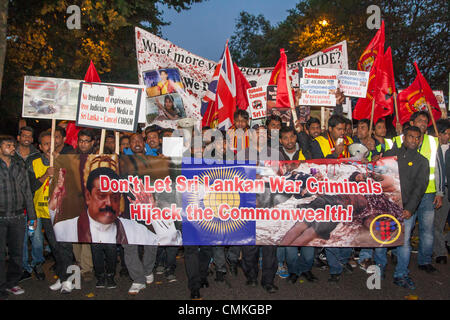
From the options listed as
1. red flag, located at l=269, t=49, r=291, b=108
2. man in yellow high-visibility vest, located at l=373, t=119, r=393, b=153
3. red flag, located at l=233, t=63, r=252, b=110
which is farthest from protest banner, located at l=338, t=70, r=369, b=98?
red flag, located at l=233, t=63, r=252, b=110

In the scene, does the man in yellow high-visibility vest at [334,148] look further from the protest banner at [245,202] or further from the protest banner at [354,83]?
the protest banner at [354,83]

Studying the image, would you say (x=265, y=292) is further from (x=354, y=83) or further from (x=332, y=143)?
(x=354, y=83)

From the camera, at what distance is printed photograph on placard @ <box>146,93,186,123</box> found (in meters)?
8.59

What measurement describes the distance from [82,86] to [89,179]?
1.16 metres

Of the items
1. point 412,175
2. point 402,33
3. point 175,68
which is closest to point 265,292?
point 412,175

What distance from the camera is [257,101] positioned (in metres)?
7.92

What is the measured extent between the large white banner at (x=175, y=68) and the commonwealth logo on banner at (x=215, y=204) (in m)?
3.78

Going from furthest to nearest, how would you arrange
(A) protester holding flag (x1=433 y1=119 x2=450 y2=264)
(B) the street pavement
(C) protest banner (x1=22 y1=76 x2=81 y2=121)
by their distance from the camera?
(A) protester holding flag (x1=433 y1=119 x2=450 y2=264), (C) protest banner (x1=22 y1=76 x2=81 y2=121), (B) the street pavement

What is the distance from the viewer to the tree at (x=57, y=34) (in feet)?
29.1

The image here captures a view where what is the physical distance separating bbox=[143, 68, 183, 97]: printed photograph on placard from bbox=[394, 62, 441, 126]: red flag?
4500 millimetres

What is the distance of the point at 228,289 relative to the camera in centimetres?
523

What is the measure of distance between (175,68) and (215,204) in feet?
15.3

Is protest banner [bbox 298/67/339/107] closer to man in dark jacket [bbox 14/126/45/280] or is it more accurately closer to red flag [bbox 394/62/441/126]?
red flag [bbox 394/62/441/126]

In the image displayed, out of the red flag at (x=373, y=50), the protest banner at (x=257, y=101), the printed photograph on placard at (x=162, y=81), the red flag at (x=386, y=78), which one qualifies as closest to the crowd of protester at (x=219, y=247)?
the red flag at (x=386, y=78)
